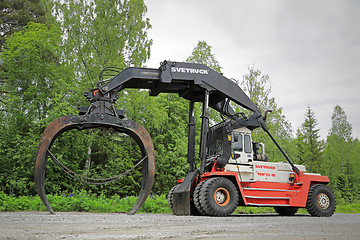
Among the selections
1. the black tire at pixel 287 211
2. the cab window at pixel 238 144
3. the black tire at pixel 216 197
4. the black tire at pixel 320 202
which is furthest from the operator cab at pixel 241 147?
the black tire at pixel 287 211

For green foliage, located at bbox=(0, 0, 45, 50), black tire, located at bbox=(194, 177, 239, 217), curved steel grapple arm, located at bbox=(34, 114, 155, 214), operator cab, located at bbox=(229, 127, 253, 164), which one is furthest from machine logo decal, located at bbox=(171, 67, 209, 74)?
green foliage, located at bbox=(0, 0, 45, 50)

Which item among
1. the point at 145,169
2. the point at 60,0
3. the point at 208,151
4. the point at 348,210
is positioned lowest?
the point at 348,210

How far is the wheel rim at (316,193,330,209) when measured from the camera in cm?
1092

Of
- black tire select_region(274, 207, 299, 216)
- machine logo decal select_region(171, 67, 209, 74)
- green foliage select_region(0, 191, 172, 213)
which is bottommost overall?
black tire select_region(274, 207, 299, 216)

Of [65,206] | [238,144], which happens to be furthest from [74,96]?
[238,144]

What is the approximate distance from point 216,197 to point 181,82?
3621 millimetres

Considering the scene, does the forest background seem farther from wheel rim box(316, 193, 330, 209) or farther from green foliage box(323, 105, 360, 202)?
green foliage box(323, 105, 360, 202)

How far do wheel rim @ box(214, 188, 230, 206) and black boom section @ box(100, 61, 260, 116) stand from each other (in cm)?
307

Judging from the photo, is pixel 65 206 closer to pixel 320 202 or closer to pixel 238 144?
pixel 238 144

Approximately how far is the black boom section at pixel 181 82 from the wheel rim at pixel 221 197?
3072 millimetres

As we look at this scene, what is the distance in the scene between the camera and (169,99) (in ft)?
83.1

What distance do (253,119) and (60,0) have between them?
15.6 metres

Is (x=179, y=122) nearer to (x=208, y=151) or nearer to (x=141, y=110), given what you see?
(x=141, y=110)

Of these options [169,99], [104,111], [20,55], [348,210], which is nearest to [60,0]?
[20,55]
